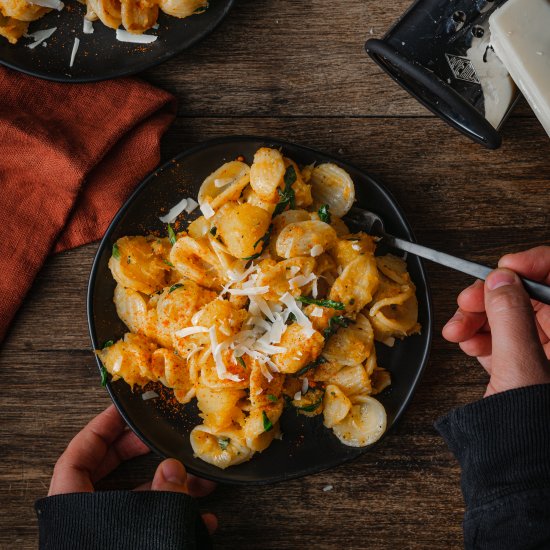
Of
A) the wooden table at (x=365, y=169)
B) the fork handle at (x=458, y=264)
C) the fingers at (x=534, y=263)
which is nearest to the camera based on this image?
the fork handle at (x=458, y=264)

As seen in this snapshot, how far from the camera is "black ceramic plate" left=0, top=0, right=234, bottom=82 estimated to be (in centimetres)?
193

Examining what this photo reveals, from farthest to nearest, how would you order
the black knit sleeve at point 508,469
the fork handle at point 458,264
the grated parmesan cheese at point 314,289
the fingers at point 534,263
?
1. the grated parmesan cheese at point 314,289
2. the fingers at point 534,263
3. the fork handle at point 458,264
4. the black knit sleeve at point 508,469

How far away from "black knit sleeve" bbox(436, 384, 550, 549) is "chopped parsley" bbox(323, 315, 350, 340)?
18.8 inches

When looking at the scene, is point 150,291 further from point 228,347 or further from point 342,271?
point 342,271

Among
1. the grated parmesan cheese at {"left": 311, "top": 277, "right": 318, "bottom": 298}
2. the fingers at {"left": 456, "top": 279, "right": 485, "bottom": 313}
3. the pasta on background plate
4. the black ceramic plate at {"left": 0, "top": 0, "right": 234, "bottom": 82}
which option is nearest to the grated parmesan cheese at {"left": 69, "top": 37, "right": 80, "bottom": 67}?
the black ceramic plate at {"left": 0, "top": 0, "right": 234, "bottom": 82}

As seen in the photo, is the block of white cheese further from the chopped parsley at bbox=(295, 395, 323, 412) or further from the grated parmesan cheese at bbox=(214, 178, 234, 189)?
the chopped parsley at bbox=(295, 395, 323, 412)

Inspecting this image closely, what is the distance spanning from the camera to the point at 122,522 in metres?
1.81

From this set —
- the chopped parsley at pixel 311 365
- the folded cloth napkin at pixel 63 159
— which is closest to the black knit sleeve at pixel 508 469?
the chopped parsley at pixel 311 365

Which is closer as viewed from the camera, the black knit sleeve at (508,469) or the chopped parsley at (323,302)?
the black knit sleeve at (508,469)

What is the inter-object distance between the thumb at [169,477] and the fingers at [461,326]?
2.83 ft

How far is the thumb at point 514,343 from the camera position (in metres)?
1.42

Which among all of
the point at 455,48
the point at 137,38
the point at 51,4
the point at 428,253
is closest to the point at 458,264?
the point at 428,253

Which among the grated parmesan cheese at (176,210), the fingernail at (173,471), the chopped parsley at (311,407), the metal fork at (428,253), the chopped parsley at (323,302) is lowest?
the fingernail at (173,471)

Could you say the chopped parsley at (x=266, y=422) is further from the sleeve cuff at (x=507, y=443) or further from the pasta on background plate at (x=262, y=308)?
the sleeve cuff at (x=507, y=443)
